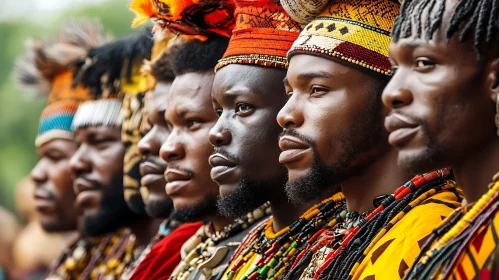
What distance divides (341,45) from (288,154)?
51cm

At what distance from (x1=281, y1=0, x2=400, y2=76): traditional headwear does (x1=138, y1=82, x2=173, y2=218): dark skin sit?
225cm

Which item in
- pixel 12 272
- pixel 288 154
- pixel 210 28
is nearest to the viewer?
pixel 288 154

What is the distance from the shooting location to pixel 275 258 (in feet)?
15.1

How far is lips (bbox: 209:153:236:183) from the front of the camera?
4977 mm

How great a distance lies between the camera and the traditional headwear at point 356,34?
418 centimetres

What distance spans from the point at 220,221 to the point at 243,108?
3.55 feet

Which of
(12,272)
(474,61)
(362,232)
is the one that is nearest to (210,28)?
(362,232)

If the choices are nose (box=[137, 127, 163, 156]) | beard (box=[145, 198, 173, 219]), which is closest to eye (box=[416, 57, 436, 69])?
nose (box=[137, 127, 163, 156])

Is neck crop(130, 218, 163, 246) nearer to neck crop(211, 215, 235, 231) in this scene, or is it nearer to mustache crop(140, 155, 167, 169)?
mustache crop(140, 155, 167, 169)

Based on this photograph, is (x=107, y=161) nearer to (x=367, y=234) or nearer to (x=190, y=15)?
(x=190, y=15)

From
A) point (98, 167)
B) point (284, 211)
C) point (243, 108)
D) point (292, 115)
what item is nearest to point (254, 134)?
point (243, 108)

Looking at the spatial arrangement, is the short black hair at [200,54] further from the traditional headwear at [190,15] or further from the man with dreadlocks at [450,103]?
the man with dreadlocks at [450,103]

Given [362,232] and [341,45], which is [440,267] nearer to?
[362,232]

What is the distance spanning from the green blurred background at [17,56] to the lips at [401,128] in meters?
12.3
